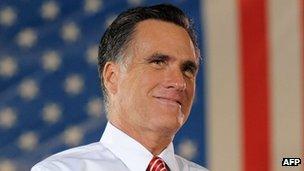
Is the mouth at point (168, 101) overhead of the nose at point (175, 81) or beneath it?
beneath

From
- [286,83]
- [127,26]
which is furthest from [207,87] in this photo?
[127,26]

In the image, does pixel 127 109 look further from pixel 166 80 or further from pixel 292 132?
pixel 292 132

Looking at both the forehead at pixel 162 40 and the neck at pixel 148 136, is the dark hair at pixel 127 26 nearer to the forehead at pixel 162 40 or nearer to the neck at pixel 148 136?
the forehead at pixel 162 40

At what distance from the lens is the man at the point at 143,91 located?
1.30 m

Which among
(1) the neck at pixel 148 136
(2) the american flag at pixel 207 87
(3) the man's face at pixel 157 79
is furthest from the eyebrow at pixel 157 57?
(2) the american flag at pixel 207 87

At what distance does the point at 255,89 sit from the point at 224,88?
8cm

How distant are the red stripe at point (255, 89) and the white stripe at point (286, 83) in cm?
2

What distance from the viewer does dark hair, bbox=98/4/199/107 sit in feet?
4.56

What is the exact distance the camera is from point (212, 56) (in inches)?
70.6

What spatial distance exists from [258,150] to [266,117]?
81 millimetres

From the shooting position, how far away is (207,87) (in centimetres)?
179

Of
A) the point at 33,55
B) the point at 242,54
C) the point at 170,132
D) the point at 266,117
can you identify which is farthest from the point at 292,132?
the point at 33,55

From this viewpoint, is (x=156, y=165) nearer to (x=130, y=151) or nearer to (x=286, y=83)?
(x=130, y=151)

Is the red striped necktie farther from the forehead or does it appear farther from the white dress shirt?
the forehead
